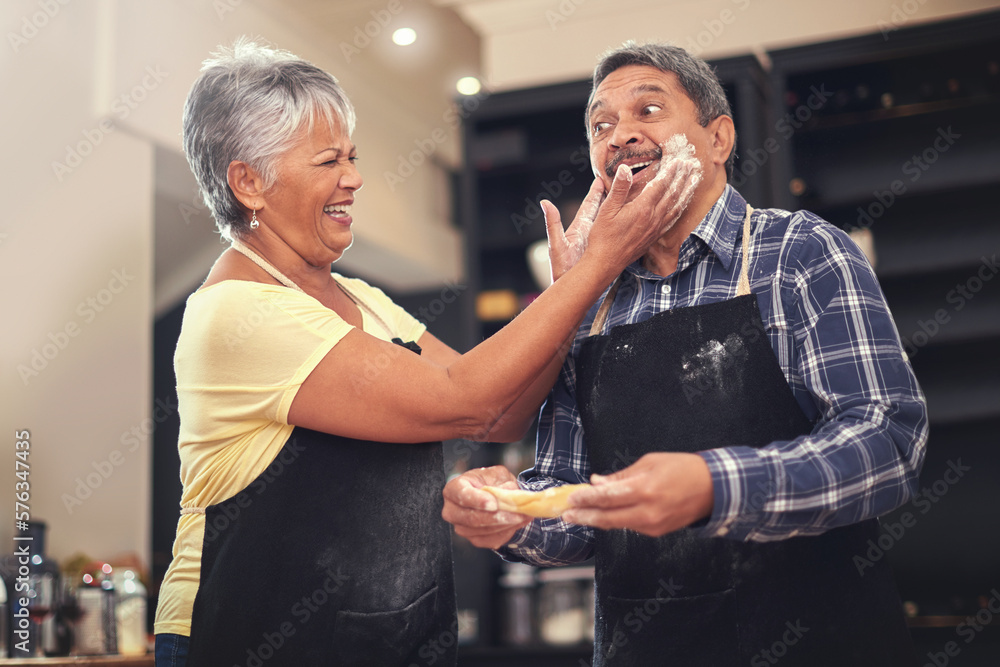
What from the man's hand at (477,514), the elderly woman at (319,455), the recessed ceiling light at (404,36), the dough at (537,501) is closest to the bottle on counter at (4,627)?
the elderly woman at (319,455)

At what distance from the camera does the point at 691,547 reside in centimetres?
151

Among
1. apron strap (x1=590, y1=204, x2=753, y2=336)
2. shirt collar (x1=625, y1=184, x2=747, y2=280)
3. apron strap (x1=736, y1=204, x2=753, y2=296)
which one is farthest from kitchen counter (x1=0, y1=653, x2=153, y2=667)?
apron strap (x1=736, y1=204, x2=753, y2=296)

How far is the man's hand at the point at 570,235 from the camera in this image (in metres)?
1.78

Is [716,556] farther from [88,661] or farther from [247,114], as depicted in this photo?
[88,661]

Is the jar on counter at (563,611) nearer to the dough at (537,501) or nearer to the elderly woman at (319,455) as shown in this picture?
the elderly woman at (319,455)

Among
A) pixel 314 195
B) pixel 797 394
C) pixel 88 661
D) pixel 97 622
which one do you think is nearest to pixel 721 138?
pixel 797 394

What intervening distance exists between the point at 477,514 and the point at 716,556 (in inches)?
16.0

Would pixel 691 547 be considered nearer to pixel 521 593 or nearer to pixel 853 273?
pixel 853 273

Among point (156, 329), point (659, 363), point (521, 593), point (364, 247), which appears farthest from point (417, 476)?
point (156, 329)

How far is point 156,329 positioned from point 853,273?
19.8 feet

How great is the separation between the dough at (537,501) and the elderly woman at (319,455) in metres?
0.28

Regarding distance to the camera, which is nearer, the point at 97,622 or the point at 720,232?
the point at 720,232

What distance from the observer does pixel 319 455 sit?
1.66 meters

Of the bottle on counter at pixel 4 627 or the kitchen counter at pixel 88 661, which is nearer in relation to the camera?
the kitchen counter at pixel 88 661
